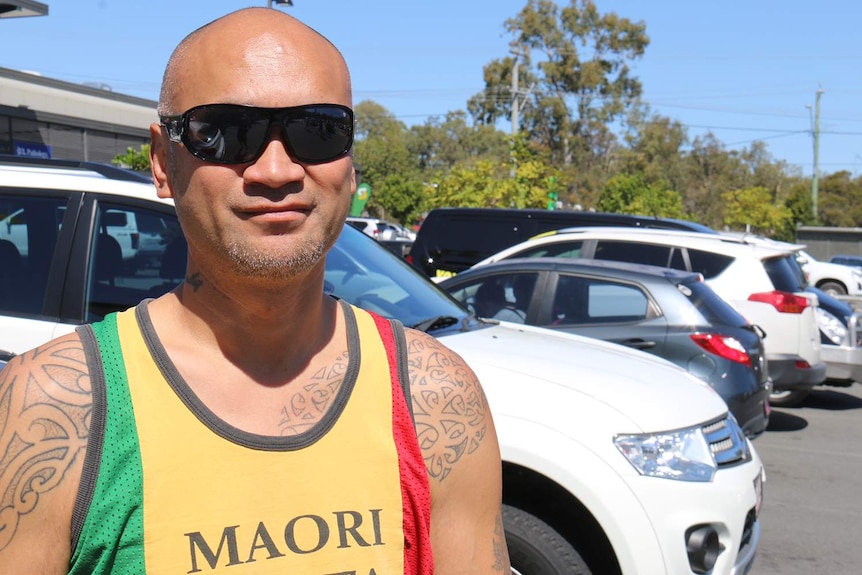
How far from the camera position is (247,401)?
1.54 metres

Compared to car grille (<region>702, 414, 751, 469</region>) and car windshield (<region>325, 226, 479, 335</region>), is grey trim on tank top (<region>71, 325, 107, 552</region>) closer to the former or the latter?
car windshield (<region>325, 226, 479, 335</region>)

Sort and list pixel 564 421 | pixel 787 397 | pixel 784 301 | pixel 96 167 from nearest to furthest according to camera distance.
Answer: pixel 564 421, pixel 96 167, pixel 784 301, pixel 787 397

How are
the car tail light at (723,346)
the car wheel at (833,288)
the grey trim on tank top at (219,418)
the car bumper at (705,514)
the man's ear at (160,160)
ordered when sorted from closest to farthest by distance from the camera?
the grey trim on tank top at (219,418) → the man's ear at (160,160) → the car bumper at (705,514) → the car tail light at (723,346) → the car wheel at (833,288)

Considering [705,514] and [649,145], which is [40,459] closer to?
[705,514]

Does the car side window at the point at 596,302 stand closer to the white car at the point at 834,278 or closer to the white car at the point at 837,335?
the white car at the point at 837,335

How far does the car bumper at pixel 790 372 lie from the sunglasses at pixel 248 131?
8253mm

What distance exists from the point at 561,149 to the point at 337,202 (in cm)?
4860

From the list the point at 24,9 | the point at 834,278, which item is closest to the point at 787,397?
the point at 834,278

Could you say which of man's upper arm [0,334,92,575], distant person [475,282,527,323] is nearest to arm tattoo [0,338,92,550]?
man's upper arm [0,334,92,575]

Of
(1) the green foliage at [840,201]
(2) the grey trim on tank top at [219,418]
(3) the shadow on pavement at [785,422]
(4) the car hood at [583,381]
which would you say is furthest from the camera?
(1) the green foliage at [840,201]

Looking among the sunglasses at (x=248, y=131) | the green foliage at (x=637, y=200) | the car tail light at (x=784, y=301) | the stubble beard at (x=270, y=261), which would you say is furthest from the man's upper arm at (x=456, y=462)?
the green foliage at (x=637, y=200)

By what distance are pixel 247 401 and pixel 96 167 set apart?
3.00 meters

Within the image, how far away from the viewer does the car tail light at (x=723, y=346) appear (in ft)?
22.5

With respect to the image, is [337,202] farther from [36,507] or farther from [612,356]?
[612,356]
